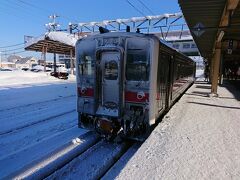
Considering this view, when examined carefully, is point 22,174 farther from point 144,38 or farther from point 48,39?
point 48,39

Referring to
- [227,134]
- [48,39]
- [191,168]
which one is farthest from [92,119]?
[48,39]

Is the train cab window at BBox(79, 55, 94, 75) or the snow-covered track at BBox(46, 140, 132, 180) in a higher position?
the train cab window at BBox(79, 55, 94, 75)

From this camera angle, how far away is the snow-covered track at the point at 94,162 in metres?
4.67

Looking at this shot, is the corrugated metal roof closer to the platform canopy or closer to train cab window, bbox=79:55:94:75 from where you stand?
train cab window, bbox=79:55:94:75

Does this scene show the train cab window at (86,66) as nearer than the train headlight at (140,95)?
No

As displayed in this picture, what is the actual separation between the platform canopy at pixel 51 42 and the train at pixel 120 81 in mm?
23272

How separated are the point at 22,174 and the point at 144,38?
3.82 meters

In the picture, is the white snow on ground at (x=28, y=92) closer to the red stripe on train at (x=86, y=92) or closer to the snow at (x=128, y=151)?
the snow at (x=128, y=151)

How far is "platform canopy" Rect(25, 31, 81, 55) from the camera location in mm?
28812

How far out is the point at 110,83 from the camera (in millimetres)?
6273

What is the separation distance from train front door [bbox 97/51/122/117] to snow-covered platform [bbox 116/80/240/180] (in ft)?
4.03

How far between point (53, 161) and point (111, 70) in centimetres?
255

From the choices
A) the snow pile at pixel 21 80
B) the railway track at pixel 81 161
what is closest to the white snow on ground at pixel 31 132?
the railway track at pixel 81 161

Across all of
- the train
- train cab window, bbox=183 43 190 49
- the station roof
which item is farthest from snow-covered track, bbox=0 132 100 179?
train cab window, bbox=183 43 190 49
